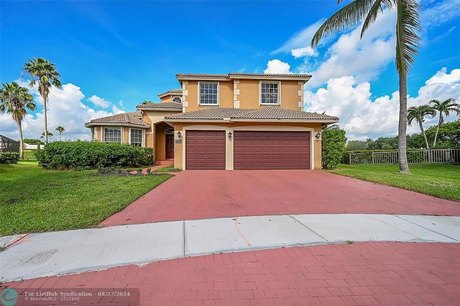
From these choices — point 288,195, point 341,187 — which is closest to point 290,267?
point 288,195

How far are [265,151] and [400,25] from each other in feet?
30.5

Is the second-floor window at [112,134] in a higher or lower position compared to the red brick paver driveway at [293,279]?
higher

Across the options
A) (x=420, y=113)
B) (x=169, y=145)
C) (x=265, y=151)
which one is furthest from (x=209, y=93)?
(x=420, y=113)

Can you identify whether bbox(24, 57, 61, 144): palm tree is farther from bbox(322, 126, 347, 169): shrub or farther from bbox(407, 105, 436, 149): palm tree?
bbox(407, 105, 436, 149): palm tree

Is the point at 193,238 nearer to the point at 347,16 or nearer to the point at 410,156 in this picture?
the point at 347,16

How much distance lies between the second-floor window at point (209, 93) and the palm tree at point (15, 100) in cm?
2606

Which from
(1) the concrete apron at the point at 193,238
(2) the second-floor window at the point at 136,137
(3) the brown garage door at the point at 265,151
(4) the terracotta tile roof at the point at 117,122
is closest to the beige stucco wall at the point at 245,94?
(3) the brown garage door at the point at 265,151

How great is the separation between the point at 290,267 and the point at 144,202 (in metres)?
4.71

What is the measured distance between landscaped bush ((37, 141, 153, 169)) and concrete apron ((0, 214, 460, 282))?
11541mm

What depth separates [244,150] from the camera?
15.2m

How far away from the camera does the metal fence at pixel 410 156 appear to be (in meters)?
19.8

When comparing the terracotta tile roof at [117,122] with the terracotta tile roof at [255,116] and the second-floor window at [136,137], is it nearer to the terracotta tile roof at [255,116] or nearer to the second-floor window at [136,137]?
the second-floor window at [136,137]

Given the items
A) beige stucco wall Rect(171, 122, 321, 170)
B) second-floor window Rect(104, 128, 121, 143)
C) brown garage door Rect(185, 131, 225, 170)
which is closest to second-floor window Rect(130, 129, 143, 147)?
second-floor window Rect(104, 128, 121, 143)

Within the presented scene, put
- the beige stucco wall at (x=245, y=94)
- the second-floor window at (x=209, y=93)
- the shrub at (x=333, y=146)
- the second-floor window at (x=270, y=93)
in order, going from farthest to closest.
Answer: the second-floor window at (x=270, y=93), the second-floor window at (x=209, y=93), the beige stucco wall at (x=245, y=94), the shrub at (x=333, y=146)
